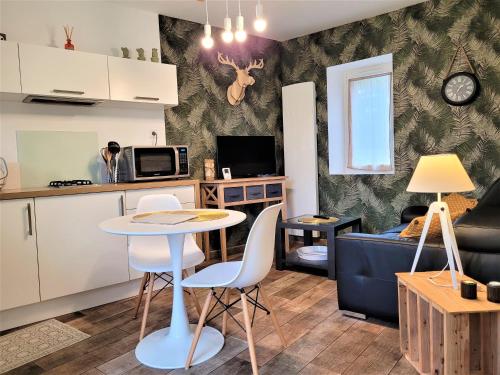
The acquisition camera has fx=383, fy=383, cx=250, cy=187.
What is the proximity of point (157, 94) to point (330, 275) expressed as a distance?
2.26 meters

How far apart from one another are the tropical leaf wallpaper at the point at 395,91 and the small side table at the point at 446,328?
236cm

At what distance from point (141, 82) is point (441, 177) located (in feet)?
8.56

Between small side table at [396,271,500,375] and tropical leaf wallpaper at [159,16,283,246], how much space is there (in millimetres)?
2772

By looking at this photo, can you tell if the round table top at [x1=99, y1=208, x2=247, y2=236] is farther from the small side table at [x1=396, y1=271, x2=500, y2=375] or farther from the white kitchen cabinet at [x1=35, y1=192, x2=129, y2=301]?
the small side table at [x1=396, y1=271, x2=500, y2=375]

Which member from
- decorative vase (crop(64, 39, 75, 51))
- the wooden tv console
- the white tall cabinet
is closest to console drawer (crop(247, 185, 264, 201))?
the wooden tv console

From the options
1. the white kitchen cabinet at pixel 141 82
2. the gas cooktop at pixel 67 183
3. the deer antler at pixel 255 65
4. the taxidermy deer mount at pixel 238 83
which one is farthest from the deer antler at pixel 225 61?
the gas cooktop at pixel 67 183

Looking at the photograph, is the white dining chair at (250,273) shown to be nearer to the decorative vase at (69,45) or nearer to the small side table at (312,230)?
the small side table at (312,230)

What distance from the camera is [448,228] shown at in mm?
1800

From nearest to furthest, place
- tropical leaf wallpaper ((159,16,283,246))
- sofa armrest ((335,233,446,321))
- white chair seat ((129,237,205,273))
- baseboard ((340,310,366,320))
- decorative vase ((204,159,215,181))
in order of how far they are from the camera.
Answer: sofa armrest ((335,233,446,321)) → white chair seat ((129,237,205,273)) → baseboard ((340,310,366,320)) → tropical leaf wallpaper ((159,16,283,246)) → decorative vase ((204,159,215,181))

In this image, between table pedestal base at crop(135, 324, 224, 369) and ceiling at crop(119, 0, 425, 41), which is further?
ceiling at crop(119, 0, 425, 41)

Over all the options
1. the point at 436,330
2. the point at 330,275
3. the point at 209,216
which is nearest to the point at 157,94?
the point at 209,216

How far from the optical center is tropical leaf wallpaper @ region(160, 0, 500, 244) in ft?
12.2

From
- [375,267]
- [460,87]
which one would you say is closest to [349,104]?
[460,87]

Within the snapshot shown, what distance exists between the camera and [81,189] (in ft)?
9.25
